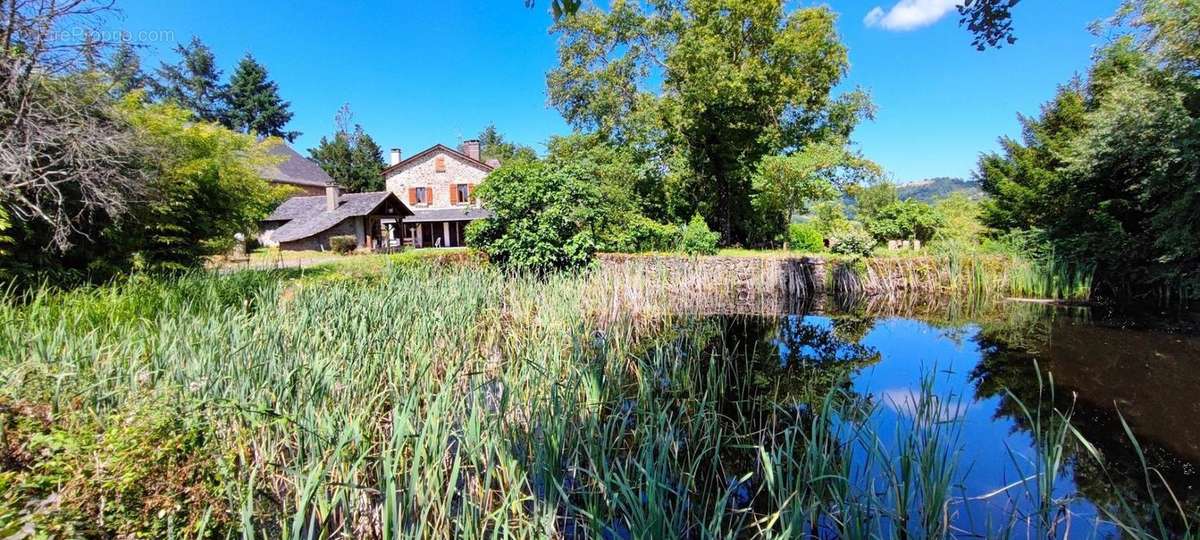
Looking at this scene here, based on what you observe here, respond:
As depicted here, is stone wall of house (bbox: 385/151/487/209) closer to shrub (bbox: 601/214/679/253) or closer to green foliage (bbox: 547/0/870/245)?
green foliage (bbox: 547/0/870/245)

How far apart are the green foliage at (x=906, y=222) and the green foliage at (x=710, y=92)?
3137 mm

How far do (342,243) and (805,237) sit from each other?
19.8 meters

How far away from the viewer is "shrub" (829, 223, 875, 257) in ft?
38.5

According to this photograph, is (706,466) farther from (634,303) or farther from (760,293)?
(760,293)

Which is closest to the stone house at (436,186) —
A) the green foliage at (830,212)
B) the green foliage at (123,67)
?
the green foliage at (830,212)

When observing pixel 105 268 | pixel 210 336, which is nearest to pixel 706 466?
pixel 210 336

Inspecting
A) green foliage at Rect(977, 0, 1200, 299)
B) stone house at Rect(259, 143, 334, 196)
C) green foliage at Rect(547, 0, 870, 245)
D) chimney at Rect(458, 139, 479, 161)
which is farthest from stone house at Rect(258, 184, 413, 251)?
green foliage at Rect(977, 0, 1200, 299)

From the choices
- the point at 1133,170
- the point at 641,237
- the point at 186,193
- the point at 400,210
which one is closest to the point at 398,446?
the point at 186,193

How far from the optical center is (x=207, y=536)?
191cm

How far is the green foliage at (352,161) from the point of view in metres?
42.0

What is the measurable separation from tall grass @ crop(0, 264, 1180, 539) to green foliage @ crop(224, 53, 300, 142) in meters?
46.3

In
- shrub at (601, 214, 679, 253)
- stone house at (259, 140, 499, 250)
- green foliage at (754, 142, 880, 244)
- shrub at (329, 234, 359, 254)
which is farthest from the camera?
stone house at (259, 140, 499, 250)

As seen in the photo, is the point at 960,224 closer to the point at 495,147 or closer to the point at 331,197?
the point at 331,197

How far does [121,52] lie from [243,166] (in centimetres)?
341
